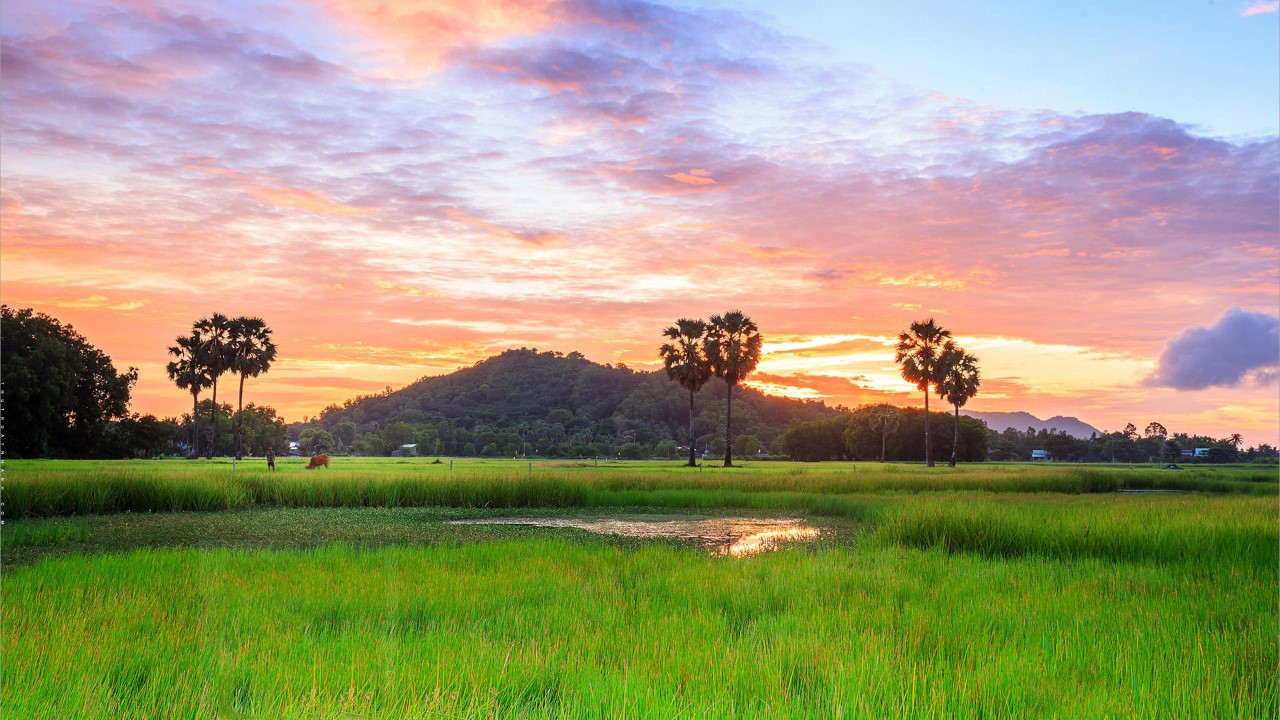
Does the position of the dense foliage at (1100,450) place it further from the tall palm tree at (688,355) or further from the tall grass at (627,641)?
the tall grass at (627,641)

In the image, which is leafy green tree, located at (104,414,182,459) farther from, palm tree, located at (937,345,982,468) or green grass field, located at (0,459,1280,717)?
palm tree, located at (937,345,982,468)

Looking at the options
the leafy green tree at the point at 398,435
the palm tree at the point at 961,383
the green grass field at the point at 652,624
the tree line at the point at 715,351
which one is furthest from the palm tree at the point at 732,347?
the green grass field at the point at 652,624

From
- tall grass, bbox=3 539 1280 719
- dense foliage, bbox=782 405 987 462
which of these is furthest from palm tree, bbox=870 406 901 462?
tall grass, bbox=3 539 1280 719

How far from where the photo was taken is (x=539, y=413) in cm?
10831

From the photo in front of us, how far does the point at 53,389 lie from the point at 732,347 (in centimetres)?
4885

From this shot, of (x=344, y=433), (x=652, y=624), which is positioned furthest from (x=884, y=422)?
(x=652, y=624)

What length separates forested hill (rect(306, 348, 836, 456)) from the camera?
95812 millimetres

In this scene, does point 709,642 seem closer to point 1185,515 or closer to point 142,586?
point 142,586

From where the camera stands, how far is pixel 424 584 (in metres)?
8.77

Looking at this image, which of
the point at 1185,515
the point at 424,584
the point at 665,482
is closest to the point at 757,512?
the point at 665,482

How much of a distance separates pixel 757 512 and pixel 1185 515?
1054 cm

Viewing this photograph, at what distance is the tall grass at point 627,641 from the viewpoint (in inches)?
191

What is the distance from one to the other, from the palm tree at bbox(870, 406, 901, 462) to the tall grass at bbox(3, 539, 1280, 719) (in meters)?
82.9

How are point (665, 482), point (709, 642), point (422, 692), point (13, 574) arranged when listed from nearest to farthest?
point (422, 692), point (709, 642), point (13, 574), point (665, 482)
